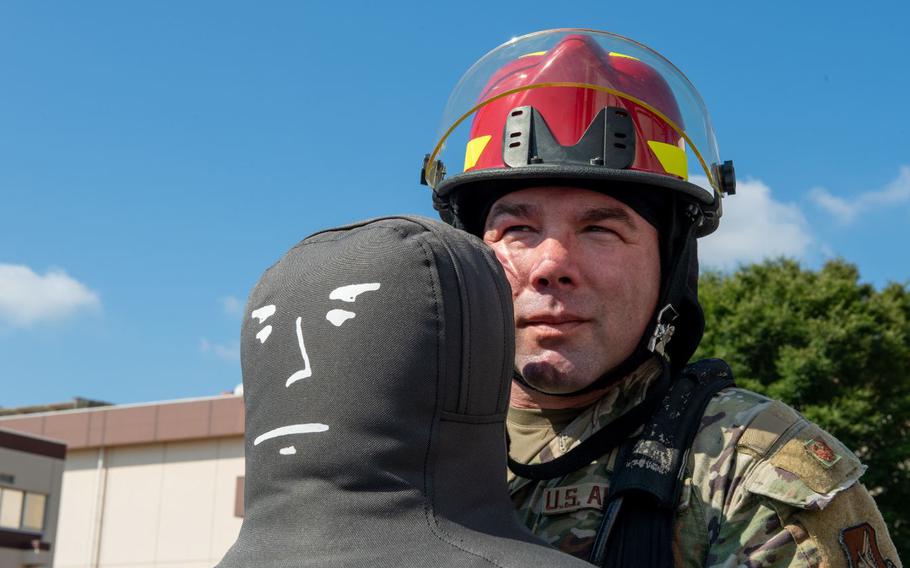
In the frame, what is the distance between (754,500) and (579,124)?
4.09 ft

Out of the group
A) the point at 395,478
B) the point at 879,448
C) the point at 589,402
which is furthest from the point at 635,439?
the point at 879,448

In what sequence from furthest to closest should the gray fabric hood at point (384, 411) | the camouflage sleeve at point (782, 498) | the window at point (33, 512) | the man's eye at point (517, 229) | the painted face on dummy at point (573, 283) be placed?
1. the window at point (33, 512)
2. the man's eye at point (517, 229)
3. the painted face on dummy at point (573, 283)
4. the camouflage sleeve at point (782, 498)
5. the gray fabric hood at point (384, 411)

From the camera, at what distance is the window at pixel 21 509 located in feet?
111

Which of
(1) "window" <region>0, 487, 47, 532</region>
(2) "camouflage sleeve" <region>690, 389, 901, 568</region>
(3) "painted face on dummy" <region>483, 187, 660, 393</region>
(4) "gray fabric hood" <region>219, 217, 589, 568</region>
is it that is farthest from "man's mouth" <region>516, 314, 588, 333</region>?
(1) "window" <region>0, 487, 47, 532</region>

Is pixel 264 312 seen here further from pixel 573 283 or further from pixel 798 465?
pixel 798 465

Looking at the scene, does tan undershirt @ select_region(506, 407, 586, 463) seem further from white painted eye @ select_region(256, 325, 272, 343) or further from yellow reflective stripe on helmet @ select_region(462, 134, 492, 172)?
white painted eye @ select_region(256, 325, 272, 343)

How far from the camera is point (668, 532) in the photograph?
282 centimetres

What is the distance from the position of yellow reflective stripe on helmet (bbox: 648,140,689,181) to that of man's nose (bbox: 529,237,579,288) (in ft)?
1.47

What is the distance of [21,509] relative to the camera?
113 feet

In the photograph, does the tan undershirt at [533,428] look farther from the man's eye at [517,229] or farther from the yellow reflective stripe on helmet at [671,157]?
the yellow reflective stripe on helmet at [671,157]

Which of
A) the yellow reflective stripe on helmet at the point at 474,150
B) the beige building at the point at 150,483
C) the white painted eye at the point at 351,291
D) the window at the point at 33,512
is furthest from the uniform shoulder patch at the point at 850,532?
the window at the point at 33,512

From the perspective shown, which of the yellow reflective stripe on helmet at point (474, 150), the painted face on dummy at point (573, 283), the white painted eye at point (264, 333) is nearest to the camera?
the white painted eye at point (264, 333)

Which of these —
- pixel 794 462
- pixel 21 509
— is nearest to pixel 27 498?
pixel 21 509

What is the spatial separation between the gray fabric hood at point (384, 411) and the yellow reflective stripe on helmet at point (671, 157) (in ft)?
4.91
